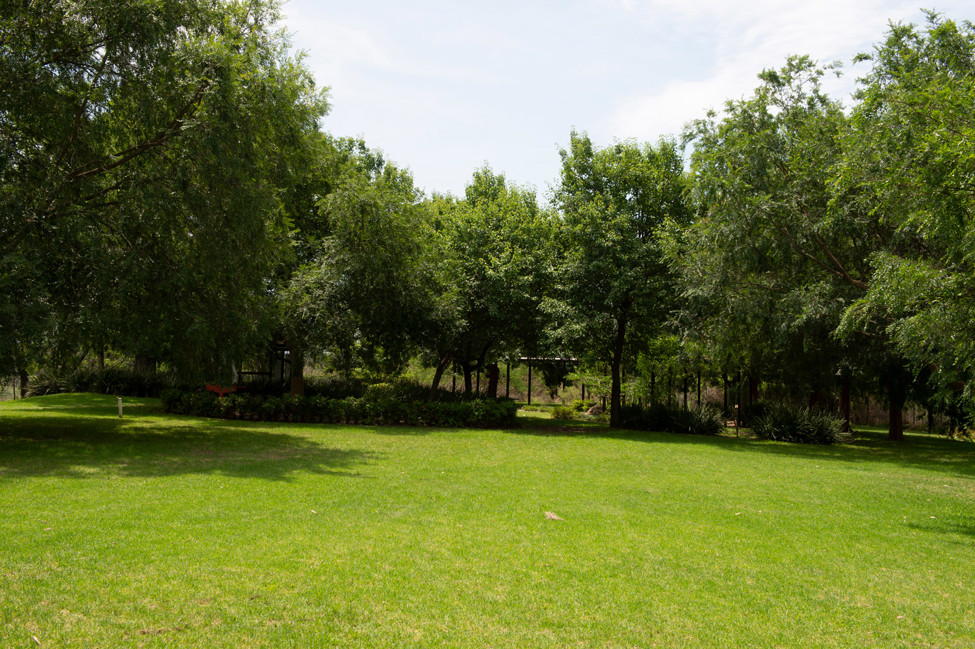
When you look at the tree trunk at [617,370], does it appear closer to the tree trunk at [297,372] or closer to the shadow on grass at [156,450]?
the tree trunk at [297,372]

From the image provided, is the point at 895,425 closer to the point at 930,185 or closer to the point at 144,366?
the point at 930,185

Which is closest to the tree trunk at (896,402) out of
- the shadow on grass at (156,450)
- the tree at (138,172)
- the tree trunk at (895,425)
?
the tree trunk at (895,425)

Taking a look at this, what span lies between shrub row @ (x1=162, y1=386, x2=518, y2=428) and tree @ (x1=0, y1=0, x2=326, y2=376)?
6.23m

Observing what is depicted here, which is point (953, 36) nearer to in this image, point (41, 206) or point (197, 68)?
point (197, 68)

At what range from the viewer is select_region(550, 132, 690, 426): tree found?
73.1 ft

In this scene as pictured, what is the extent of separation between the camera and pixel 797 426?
21641mm

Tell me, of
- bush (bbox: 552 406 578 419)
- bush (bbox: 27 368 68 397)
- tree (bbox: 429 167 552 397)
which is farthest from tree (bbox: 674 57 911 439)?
bush (bbox: 27 368 68 397)

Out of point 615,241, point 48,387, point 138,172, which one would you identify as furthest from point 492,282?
point 48,387

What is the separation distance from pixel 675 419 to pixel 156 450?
54.6 ft

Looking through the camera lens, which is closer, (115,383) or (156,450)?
(156,450)

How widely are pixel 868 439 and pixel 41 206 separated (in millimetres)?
26474

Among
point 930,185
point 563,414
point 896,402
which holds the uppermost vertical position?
point 930,185

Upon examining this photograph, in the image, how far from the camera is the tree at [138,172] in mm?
12992

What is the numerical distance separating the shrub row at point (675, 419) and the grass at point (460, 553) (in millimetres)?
9605
